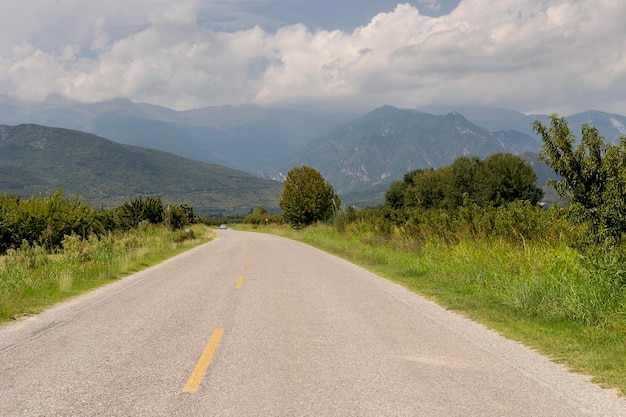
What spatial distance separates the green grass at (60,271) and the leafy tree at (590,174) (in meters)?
10.6

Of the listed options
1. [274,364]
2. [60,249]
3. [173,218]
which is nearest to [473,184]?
[173,218]

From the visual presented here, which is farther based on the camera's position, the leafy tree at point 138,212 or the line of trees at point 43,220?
the leafy tree at point 138,212

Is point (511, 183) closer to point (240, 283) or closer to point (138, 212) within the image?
point (138, 212)

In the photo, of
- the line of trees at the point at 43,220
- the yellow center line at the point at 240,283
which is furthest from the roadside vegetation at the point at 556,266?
the line of trees at the point at 43,220

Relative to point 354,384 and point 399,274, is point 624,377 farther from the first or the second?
point 399,274

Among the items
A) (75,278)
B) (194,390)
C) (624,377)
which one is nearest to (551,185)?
(624,377)

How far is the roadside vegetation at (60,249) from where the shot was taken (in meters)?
11.4

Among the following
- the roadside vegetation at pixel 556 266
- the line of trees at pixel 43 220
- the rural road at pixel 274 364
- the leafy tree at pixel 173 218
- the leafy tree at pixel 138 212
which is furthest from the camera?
the leafy tree at pixel 173 218

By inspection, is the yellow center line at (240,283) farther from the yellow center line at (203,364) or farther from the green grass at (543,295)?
the yellow center line at (203,364)

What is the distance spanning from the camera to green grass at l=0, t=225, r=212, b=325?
1006 cm

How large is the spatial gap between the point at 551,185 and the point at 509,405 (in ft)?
20.8

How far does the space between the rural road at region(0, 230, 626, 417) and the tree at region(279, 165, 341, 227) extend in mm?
47728

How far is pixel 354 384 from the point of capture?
499 cm

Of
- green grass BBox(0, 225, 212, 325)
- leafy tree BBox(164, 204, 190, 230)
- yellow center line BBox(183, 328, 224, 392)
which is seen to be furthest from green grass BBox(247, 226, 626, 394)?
leafy tree BBox(164, 204, 190, 230)
